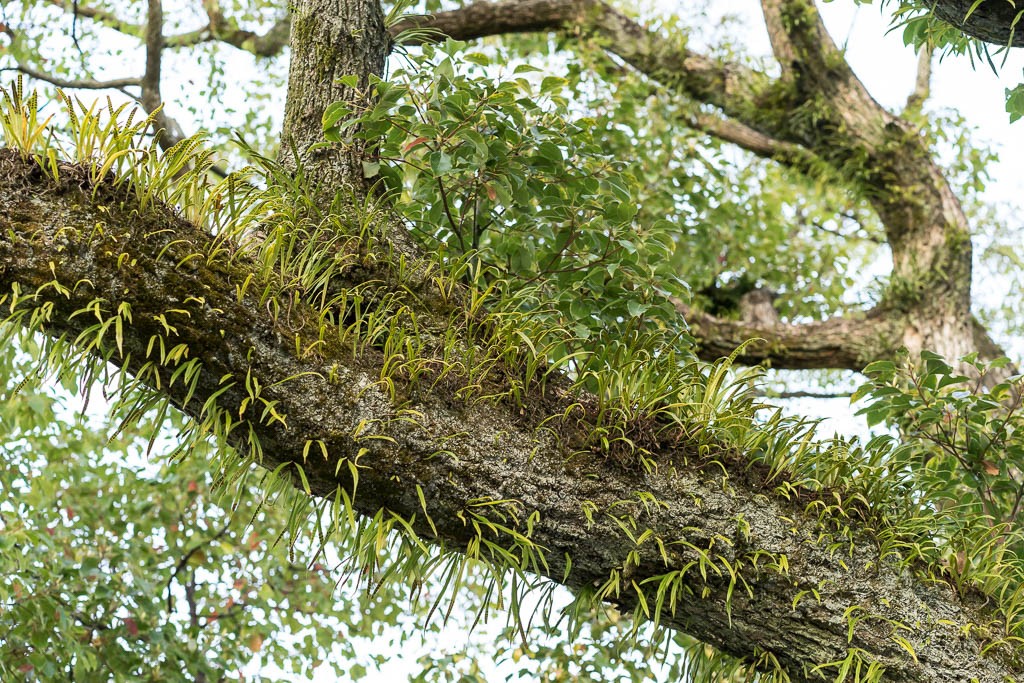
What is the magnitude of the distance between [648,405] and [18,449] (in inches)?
153

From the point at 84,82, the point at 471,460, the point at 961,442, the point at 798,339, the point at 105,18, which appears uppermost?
the point at 105,18

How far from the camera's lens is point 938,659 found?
2559 millimetres

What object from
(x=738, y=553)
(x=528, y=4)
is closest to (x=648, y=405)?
(x=738, y=553)

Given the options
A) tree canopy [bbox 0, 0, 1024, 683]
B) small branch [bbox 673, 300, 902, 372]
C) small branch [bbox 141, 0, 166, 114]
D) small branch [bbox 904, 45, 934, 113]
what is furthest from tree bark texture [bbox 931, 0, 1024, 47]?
small branch [bbox 904, 45, 934, 113]

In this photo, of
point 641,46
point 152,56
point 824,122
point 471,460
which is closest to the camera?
point 471,460

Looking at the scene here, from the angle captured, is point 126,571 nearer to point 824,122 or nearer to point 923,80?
point 824,122

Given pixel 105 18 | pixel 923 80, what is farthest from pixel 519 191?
pixel 923 80

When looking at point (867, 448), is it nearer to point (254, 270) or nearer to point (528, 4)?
point (254, 270)

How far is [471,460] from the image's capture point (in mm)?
2414

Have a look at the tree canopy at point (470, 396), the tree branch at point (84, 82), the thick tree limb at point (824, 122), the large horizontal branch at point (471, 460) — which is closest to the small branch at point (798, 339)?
the thick tree limb at point (824, 122)

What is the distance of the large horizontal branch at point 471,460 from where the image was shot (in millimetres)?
2205

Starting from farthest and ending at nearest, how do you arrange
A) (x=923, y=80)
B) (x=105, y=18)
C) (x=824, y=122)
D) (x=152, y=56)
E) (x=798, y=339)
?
(x=923, y=80), (x=105, y=18), (x=824, y=122), (x=798, y=339), (x=152, y=56)

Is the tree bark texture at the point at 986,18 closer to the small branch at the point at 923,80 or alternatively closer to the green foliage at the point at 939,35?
the green foliage at the point at 939,35

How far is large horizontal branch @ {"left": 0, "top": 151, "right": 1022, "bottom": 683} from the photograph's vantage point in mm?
2205
